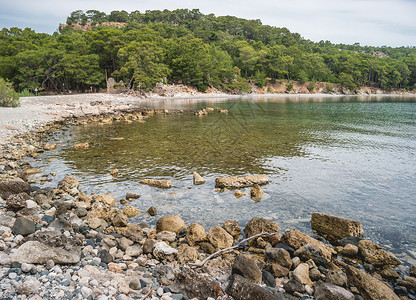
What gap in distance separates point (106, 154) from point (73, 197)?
22.7 ft

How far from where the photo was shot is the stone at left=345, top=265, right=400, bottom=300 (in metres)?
4.86

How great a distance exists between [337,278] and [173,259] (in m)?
3.53

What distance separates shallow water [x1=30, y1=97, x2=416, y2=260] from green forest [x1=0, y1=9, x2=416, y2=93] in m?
35.4

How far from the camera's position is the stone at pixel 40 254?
4.87 metres

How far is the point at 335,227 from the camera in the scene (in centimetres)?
746

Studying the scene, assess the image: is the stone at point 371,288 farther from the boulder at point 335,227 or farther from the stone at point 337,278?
the boulder at point 335,227

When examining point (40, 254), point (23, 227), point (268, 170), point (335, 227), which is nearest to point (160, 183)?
point (23, 227)

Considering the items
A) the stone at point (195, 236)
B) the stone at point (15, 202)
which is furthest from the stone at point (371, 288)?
the stone at point (15, 202)

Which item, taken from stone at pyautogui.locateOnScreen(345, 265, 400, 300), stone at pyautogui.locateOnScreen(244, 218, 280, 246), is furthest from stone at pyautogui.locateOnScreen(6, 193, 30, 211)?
stone at pyautogui.locateOnScreen(345, 265, 400, 300)

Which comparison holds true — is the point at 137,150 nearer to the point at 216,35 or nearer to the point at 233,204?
the point at 233,204

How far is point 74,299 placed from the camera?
411cm

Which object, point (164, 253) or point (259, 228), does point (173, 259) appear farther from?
point (259, 228)

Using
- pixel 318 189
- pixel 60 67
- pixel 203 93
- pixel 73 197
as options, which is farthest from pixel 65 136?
pixel 203 93

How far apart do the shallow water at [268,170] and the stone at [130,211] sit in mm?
243
